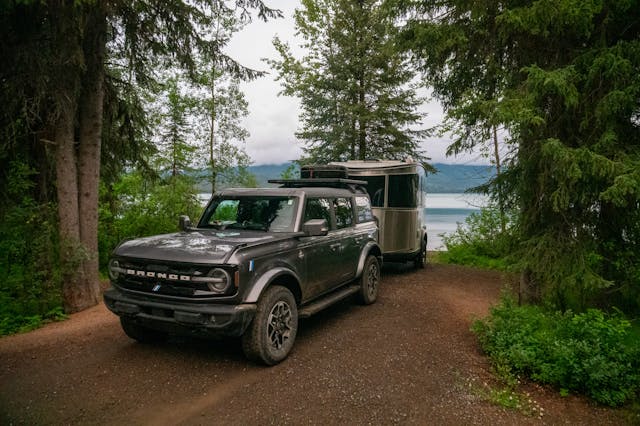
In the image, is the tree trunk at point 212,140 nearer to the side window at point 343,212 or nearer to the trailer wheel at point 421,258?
the trailer wheel at point 421,258

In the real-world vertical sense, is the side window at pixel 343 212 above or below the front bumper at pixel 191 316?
above

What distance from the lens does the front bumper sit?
404cm

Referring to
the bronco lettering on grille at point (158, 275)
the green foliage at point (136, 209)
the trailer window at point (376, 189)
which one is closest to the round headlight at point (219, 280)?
the bronco lettering on grille at point (158, 275)

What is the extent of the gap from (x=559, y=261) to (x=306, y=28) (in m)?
17.4

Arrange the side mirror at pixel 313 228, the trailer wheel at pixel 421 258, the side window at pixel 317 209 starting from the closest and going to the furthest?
the side mirror at pixel 313 228
the side window at pixel 317 209
the trailer wheel at pixel 421 258

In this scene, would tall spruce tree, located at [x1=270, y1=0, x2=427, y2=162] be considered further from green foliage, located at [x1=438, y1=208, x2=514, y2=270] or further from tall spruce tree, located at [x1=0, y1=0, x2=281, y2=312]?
tall spruce tree, located at [x1=0, y1=0, x2=281, y2=312]

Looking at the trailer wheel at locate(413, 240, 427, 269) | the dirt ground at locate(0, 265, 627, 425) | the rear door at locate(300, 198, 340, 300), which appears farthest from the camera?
the trailer wheel at locate(413, 240, 427, 269)

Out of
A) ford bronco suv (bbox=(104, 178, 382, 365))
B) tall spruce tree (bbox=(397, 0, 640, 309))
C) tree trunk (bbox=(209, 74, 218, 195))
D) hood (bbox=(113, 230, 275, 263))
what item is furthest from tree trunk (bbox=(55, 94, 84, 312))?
tree trunk (bbox=(209, 74, 218, 195))

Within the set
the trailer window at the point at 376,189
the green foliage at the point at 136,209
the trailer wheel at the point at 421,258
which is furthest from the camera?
the trailer wheel at the point at 421,258

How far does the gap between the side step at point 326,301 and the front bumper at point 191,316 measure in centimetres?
111

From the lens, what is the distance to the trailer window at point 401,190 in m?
9.94

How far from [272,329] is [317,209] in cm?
206

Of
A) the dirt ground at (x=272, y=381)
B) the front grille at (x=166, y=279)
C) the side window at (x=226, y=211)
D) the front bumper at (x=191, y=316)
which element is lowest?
the dirt ground at (x=272, y=381)

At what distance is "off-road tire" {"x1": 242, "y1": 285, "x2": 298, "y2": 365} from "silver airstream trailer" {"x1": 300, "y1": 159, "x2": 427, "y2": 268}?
5.40m
